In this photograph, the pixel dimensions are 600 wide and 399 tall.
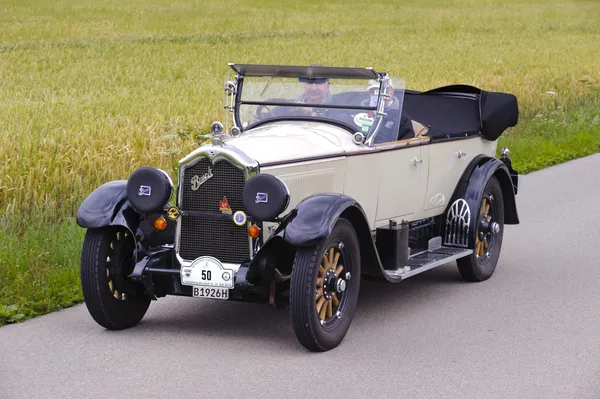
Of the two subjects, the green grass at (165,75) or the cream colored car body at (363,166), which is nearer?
the cream colored car body at (363,166)

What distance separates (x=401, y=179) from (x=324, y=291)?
1.64m

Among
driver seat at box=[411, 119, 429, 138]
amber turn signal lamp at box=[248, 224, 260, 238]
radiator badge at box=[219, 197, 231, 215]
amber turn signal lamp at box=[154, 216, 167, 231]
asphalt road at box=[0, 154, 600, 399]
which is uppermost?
driver seat at box=[411, 119, 429, 138]

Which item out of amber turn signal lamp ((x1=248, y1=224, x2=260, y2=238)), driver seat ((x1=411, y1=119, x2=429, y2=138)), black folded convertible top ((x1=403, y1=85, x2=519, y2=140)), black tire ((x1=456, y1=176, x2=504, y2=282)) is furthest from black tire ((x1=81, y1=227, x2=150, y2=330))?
black folded convertible top ((x1=403, y1=85, x2=519, y2=140))

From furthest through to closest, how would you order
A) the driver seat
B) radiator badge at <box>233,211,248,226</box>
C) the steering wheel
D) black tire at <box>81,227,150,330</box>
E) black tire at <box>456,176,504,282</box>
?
black tire at <box>456,176,504,282</box> < the driver seat < the steering wheel < black tire at <box>81,227,150,330</box> < radiator badge at <box>233,211,248,226</box>

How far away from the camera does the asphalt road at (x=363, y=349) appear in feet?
19.1

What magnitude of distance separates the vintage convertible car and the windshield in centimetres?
1

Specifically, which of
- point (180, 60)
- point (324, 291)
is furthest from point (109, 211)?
point (180, 60)

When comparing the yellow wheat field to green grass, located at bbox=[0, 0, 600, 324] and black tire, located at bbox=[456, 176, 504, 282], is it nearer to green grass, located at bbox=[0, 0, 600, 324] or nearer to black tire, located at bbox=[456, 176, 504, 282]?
green grass, located at bbox=[0, 0, 600, 324]

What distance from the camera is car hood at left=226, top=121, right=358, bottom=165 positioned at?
6.98 m

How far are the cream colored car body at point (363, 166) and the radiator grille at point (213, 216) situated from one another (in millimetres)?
196

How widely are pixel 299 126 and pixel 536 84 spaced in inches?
653

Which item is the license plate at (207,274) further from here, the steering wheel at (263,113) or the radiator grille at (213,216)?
the steering wheel at (263,113)

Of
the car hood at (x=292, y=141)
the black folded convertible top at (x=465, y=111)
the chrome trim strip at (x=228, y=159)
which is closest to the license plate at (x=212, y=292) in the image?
the chrome trim strip at (x=228, y=159)

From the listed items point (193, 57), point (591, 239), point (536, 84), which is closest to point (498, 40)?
point (193, 57)
